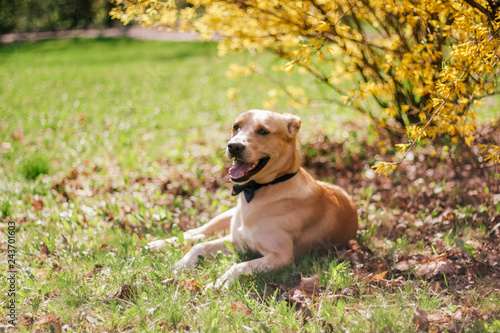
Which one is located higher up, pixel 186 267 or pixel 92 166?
pixel 186 267

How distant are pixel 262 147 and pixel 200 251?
42.1 inches

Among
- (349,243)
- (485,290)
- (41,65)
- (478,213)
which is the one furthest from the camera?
(41,65)

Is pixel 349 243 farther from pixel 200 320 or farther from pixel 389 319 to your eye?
pixel 200 320

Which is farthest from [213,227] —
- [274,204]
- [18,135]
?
[18,135]

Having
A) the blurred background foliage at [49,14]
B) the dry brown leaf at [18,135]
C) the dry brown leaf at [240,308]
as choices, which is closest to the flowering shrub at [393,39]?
the dry brown leaf at [240,308]

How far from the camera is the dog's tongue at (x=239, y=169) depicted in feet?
12.4

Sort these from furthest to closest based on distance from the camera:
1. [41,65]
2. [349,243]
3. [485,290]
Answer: [41,65]
[349,243]
[485,290]

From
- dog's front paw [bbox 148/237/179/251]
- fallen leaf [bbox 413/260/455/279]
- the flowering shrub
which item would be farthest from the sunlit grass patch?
fallen leaf [bbox 413/260/455/279]

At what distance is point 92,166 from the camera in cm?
664

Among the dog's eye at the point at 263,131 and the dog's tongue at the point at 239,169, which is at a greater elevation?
the dog's eye at the point at 263,131

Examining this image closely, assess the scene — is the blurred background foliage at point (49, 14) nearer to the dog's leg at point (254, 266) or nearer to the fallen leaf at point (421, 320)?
the dog's leg at point (254, 266)

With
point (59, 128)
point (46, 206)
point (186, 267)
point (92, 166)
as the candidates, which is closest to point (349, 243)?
point (186, 267)

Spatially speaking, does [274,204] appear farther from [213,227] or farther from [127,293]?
[127,293]

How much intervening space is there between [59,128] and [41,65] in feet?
42.9
